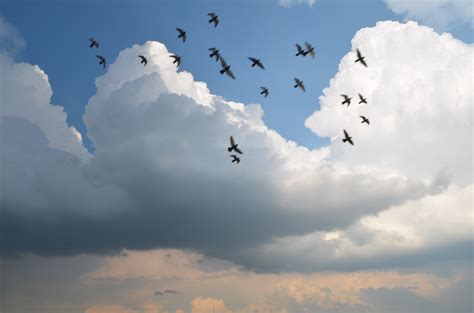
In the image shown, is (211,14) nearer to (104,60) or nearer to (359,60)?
(104,60)

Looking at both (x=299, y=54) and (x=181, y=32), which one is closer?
(x=181, y=32)

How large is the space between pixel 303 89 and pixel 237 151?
25.1m

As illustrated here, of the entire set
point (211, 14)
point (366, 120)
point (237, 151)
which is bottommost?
point (237, 151)

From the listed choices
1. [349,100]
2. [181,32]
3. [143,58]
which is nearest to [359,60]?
[349,100]

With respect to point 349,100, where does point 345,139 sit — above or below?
below

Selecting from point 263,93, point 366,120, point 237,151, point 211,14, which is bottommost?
point 237,151

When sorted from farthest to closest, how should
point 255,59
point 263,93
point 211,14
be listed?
1. point 263,93
2. point 255,59
3. point 211,14

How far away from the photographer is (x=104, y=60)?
10894cm

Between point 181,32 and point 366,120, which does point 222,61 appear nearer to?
point 181,32

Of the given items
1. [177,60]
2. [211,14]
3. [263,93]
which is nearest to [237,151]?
[263,93]

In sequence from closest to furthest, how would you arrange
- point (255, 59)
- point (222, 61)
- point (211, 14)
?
point (211, 14) < point (222, 61) < point (255, 59)

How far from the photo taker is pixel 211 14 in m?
96.8

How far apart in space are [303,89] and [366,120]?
23.6m

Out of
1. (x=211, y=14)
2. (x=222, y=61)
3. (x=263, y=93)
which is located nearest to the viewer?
(x=211, y=14)
